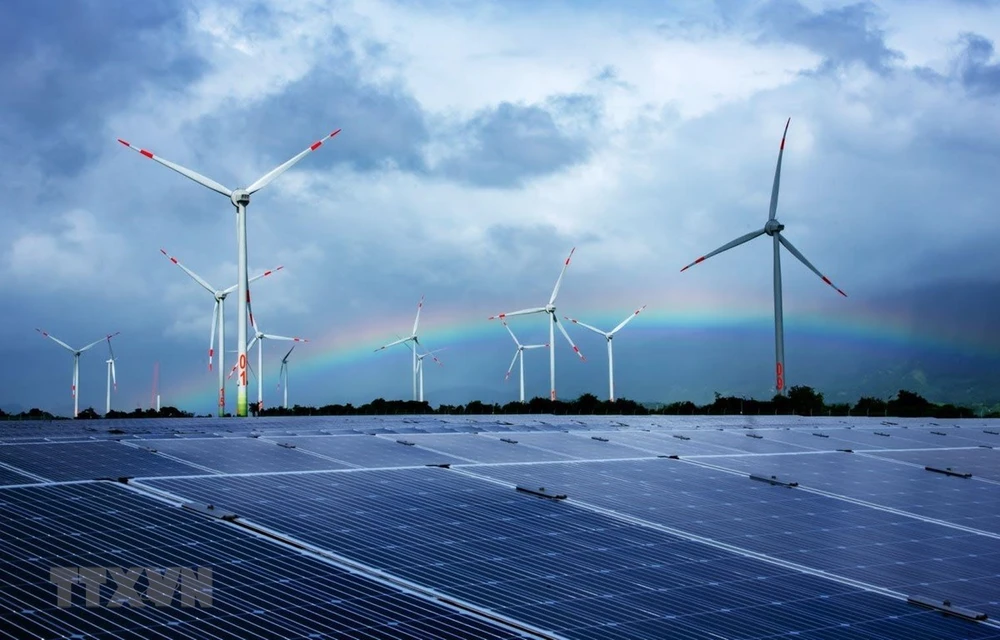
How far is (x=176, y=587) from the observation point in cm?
2177

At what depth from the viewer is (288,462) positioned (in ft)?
125

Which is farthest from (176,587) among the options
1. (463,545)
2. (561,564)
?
(561,564)

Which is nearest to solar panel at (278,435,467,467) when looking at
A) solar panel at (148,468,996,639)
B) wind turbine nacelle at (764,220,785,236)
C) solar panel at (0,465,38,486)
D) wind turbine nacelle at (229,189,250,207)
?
solar panel at (148,468,996,639)

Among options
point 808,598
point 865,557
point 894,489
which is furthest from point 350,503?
point 894,489

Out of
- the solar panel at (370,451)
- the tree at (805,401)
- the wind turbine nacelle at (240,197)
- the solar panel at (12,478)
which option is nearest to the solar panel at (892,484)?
the solar panel at (370,451)

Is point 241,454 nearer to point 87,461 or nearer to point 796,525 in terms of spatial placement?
A: point 87,461

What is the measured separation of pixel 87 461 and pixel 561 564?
17.4 meters

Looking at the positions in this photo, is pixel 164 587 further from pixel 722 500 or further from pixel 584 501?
pixel 722 500

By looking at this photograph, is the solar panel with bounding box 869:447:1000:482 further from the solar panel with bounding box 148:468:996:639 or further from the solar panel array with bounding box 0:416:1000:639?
the solar panel with bounding box 148:468:996:639

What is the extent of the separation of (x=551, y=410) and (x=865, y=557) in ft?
411

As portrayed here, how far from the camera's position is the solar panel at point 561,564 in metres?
23.7

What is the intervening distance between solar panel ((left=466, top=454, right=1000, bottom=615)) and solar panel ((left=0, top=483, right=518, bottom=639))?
12.4 m

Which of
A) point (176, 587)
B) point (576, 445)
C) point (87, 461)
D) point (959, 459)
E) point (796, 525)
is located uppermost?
point (87, 461)

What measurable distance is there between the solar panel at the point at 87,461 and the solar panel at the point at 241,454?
1.14 metres
